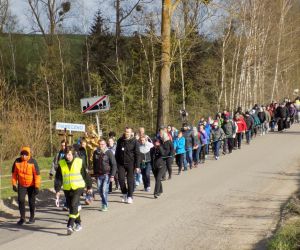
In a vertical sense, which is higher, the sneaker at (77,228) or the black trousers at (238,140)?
the black trousers at (238,140)

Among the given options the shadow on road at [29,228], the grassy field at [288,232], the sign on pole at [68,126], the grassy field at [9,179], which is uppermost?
the sign on pole at [68,126]

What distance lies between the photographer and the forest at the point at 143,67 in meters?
24.3

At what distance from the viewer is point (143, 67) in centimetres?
3909

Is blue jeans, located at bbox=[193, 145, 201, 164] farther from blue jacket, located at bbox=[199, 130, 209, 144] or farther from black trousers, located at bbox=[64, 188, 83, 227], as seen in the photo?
black trousers, located at bbox=[64, 188, 83, 227]

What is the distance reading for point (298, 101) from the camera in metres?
37.3

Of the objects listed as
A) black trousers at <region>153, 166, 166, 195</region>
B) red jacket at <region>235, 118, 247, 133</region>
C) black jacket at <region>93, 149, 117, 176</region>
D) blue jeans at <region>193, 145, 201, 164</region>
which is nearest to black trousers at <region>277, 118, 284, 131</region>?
red jacket at <region>235, 118, 247, 133</region>

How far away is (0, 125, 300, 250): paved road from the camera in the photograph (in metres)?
9.65

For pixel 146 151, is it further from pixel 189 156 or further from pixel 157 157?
pixel 189 156

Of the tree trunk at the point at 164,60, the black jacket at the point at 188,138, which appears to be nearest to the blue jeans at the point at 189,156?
the black jacket at the point at 188,138

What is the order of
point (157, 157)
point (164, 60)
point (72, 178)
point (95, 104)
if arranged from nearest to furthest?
point (72, 178) < point (157, 157) < point (95, 104) < point (164, 60)

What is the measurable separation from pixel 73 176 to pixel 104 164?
6.28 ft

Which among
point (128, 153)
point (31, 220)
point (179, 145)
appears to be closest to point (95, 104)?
point (179, 145)

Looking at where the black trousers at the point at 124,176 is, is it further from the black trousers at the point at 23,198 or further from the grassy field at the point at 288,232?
the grassy field at the point at 288,232

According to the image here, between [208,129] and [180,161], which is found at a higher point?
[208,129]
